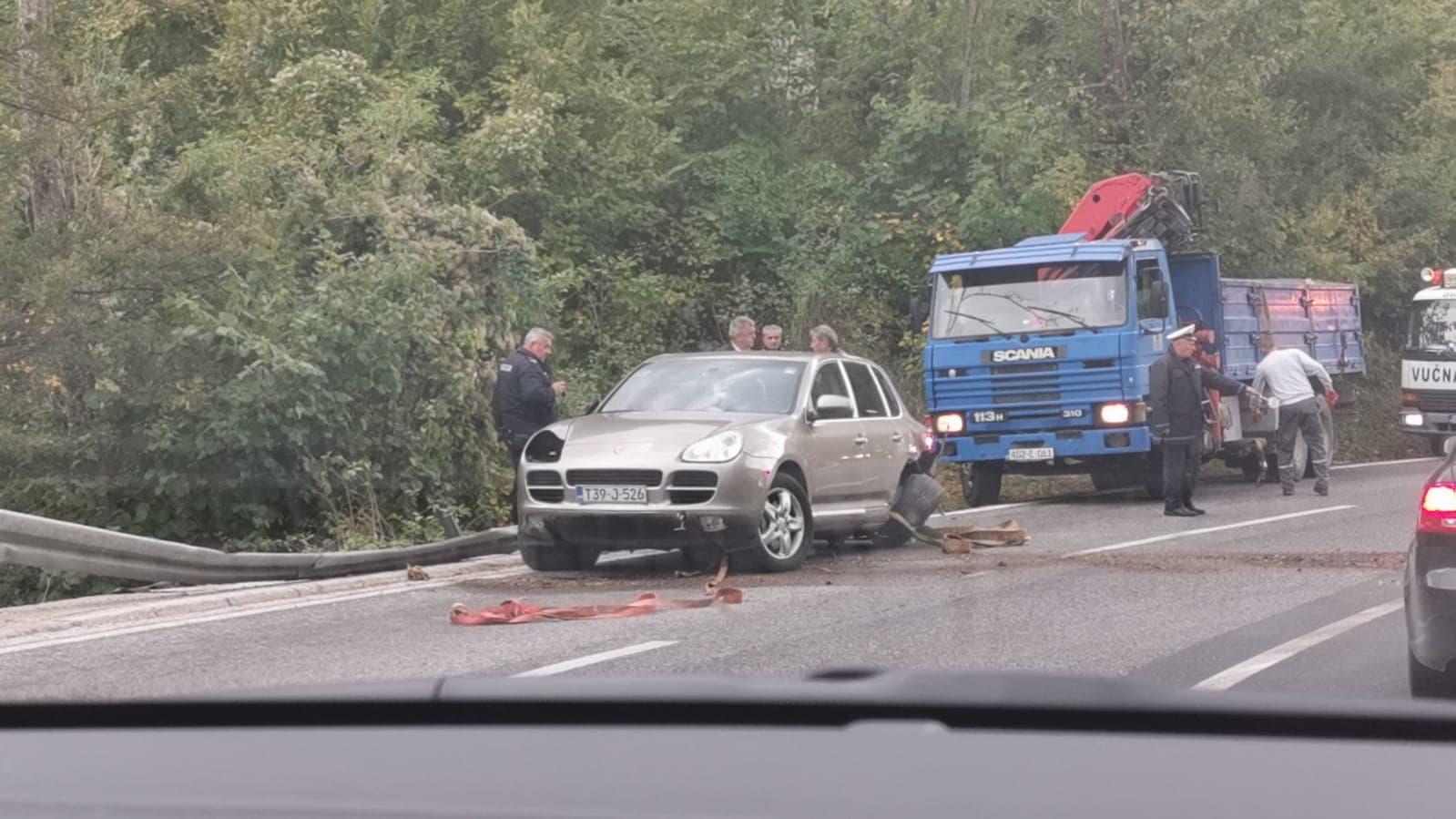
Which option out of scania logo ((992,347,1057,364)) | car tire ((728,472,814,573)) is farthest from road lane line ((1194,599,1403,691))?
scania logo ((992,347,1057,364))

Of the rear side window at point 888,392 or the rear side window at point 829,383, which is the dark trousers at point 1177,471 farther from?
the rear side window at point 829,383

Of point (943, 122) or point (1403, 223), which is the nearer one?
point (943, 122)

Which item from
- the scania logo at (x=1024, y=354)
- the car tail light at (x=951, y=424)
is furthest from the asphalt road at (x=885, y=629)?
the car tail light at (x=951, y=424)

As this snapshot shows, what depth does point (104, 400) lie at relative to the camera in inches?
592

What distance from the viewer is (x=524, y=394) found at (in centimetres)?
1523

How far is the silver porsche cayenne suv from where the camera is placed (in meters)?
12.7

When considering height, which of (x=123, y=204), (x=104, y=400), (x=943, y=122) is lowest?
(x=104, y=400)

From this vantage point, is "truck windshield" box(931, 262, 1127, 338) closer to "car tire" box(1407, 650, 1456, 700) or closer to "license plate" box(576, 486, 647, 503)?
"license plate" box(576, 486, 647, 503)

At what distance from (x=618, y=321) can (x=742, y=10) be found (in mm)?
7816

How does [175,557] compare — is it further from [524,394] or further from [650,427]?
[524,394]

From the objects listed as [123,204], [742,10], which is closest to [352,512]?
[123,204]

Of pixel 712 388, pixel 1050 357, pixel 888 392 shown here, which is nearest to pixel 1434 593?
pixel 712 388

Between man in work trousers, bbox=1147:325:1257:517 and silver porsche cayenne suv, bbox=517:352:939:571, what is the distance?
3539 millimetres

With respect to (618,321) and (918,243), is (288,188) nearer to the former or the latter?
(618,321)
